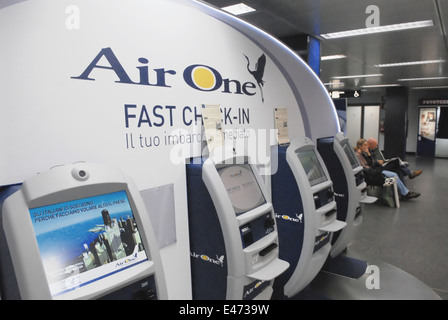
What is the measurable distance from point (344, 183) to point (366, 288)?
1.05 meters

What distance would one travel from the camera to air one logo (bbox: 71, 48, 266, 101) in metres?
1.61

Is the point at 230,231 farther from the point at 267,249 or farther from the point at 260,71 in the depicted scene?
the point at 260,71

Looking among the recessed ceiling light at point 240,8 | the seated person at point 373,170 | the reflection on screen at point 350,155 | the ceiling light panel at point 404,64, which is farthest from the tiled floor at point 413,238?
the recessed ceiling light at point 240,8

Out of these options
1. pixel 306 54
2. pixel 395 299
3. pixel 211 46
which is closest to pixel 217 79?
pixel 211 46

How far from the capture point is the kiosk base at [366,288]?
3051 millimetres

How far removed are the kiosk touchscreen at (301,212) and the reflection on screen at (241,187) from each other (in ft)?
1.81

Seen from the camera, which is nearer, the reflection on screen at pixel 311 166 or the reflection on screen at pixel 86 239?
the reflection on screen at pixel 86 239

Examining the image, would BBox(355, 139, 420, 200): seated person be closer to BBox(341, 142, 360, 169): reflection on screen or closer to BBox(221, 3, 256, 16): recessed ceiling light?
BBox(341, 142, 360, 169): reflection on screen

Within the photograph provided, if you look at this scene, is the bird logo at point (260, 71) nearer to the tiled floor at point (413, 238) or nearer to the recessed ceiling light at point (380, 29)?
the recessed ceiling light at point (380, 29)

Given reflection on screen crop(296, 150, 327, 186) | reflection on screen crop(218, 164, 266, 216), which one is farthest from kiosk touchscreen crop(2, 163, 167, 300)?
reflection on screen crop(296, 150, 327, 186)

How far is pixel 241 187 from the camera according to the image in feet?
6.66

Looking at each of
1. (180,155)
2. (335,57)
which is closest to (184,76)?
(180,155)

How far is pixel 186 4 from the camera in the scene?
2.03 meters

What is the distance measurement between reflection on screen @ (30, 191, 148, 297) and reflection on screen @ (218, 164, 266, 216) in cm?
74
